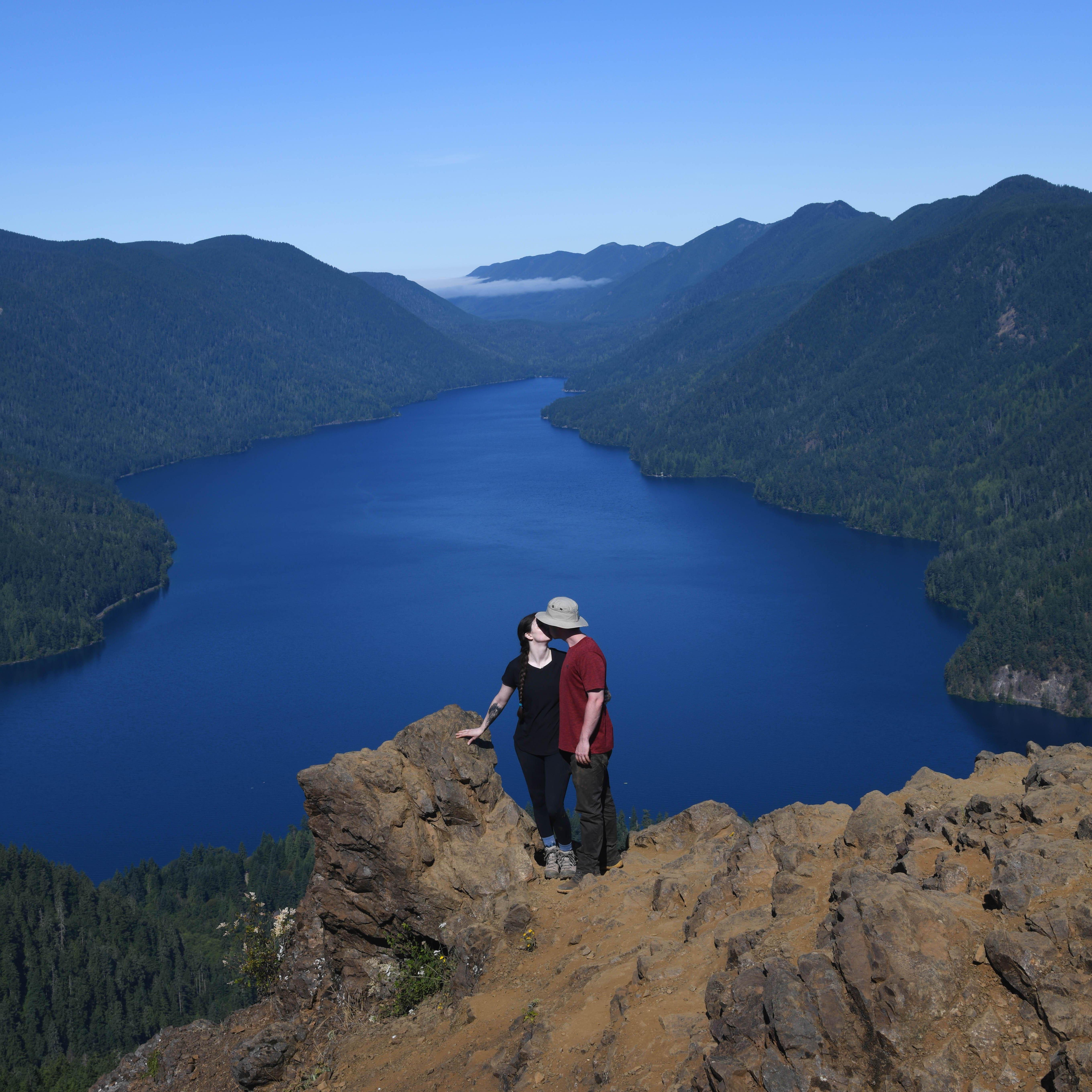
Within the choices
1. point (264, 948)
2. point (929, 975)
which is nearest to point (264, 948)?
point (264, 948)

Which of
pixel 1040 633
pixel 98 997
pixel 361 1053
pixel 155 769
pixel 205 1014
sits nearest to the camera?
pixel 361 1053

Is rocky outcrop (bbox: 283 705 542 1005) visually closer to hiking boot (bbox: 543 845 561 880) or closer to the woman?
hiking boot (bbox: 543 845 561 880)

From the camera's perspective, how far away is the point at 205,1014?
8631 cm

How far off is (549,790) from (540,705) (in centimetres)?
146

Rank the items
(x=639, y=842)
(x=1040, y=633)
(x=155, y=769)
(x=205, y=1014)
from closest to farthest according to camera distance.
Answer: (x=639, y=842) < (x=205, y=1014) < (x=155, y=769) < (x=1040, y=633)

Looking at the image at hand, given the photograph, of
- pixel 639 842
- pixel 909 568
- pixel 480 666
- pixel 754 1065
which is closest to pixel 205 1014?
pixel 480 666

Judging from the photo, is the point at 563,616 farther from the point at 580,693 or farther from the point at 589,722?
the point at 589,722

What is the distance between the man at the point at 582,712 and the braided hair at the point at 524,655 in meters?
0.28

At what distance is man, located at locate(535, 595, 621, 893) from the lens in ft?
51.5

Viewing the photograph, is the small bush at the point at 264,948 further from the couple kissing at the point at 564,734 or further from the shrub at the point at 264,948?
the couple kissing at the point at 564,734

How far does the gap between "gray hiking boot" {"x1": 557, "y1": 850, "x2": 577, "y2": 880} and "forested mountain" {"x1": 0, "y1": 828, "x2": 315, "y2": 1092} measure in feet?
263

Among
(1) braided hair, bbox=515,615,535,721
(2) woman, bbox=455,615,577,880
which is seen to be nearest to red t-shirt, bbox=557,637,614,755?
(2) woman, bbox=455,615,577,880

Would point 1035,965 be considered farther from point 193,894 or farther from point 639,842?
point 193,894

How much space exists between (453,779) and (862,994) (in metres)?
9.03
